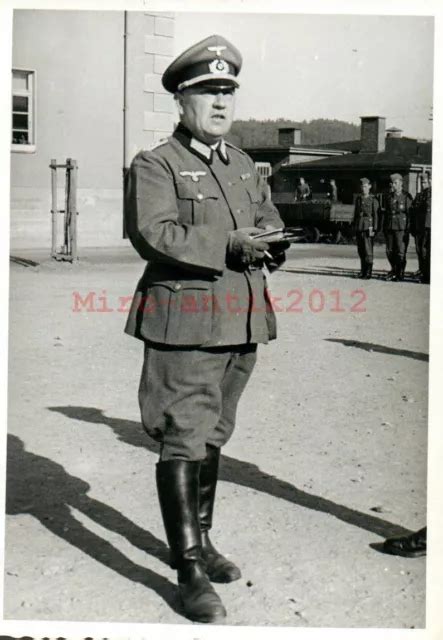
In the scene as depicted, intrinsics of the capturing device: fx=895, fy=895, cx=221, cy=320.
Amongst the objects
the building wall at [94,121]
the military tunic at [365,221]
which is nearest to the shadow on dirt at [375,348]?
the building wall at [94,121]

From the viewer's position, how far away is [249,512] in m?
3.94

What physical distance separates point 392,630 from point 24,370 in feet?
12.9

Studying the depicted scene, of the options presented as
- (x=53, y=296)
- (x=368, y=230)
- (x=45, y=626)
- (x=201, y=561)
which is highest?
(x=368, y=230)

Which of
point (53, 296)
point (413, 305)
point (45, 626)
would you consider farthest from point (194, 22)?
point (413, 305)

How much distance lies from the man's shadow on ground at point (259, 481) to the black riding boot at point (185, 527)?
97 cm

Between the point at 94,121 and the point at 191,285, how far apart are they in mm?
7403

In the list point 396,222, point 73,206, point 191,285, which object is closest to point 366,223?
point 396,222

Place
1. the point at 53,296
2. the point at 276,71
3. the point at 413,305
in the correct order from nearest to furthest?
the point at 276,71, the point at 53,296, the point at 413,305

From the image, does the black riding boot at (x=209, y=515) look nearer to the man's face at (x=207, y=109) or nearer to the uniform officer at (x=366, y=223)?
the man's face at (x=207, y=109)

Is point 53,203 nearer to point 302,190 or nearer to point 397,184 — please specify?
point 397,184

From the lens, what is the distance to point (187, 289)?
3100 millimetres

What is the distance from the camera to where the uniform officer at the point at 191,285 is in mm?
3023

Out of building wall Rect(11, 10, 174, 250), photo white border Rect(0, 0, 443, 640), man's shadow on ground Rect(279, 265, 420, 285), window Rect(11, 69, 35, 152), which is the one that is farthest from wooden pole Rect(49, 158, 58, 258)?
photo white border Rect(0, 0, 443, 640)

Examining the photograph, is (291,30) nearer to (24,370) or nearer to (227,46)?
(227,46)
